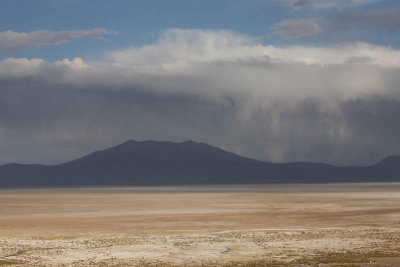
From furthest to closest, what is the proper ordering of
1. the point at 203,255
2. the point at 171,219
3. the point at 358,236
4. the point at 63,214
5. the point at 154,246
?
1. the point at 63,214
2. the point at 171,219
3. the point at 358,236
4. the point at 154,246
5. the point at 203,255

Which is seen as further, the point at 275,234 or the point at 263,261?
the point at 275,234

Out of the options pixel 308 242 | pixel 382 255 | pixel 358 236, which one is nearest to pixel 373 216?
pixel 358 236

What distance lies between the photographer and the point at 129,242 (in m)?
40.4

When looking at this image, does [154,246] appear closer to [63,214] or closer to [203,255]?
[203,255]

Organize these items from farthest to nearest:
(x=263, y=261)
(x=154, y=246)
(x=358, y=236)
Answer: (x=358, y=236) → (x=154, y=246) → (x=263, y=261)

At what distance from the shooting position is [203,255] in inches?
1357

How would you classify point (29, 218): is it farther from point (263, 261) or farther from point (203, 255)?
point (263, 261)

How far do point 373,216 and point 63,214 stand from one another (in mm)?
35493

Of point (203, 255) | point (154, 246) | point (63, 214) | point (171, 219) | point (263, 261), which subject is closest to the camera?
point (263, 261)

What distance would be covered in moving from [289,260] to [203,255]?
527 cm

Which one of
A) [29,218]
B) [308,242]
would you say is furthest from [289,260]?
[29,218]

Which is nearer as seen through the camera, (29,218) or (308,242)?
(308,242)

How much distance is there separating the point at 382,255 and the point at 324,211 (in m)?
37.6

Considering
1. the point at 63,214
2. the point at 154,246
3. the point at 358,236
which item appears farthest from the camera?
the point at 63,214
